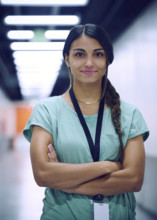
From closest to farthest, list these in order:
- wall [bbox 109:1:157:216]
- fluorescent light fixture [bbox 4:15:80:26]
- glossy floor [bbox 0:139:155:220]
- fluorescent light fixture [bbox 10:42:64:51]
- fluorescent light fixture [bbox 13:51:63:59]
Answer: wall [bbox 109:1:157:216] → glossy floor [bbox 0:139:155:220] → fluorescent light fixture [bbox 4:15:80:26] → fluorescent light fixture [bbox 10:42:64:51] → fluorescent light fixture [bbox 13:51:63:59]

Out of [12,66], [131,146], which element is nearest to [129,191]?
[131,146]

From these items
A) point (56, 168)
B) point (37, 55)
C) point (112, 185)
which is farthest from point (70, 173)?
point (37, 55)

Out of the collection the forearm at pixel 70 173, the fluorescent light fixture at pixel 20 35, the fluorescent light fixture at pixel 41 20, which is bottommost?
the forearm at pixel 70 173

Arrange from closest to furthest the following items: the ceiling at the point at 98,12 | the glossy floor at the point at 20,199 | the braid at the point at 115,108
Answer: the braid at the point at 115,108, the glossy floor at the point at 20,199, the ceiling at the point at 98,12

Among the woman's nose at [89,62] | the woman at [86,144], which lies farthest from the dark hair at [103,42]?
the woman's nose at [89,62]

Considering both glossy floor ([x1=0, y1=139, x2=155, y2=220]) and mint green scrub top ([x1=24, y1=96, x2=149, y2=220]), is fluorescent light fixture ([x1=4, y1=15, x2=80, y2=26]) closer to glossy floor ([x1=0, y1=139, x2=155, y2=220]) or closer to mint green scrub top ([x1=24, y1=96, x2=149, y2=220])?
glossy floor ([x1=0, y1=139, x2=155, y2=220])

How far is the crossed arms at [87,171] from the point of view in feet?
5.04

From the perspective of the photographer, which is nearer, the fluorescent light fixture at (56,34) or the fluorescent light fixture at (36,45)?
the fluorescent light fixture at (56,34)

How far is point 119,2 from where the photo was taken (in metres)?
4.59

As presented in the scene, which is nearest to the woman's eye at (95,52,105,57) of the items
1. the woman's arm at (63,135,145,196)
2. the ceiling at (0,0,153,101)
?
the woman's arm at (63,135,145,196)

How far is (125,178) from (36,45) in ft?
20.8

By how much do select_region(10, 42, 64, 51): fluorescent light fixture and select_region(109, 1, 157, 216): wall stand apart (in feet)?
7.78

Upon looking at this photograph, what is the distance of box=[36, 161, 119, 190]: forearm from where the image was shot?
1525mm

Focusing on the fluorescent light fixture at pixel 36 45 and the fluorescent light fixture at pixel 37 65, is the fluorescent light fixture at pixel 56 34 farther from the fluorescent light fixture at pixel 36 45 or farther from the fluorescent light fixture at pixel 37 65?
the fluorescent light fixture at pixel 37 65
